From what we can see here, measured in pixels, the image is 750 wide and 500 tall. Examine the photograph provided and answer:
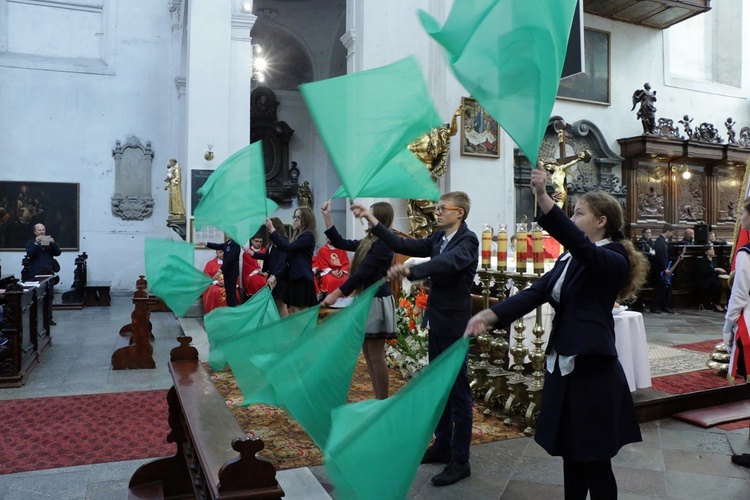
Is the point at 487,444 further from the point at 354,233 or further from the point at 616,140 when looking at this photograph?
the point at 616,140

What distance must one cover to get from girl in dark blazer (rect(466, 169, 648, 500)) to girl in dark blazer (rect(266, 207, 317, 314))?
335cm

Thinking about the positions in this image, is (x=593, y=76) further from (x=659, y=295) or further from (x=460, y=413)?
(x=460, y=413)

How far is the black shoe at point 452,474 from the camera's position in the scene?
10.9 feet

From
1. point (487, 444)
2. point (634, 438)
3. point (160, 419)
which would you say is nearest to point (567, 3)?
point (634, 438)

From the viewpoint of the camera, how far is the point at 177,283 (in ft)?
15.8

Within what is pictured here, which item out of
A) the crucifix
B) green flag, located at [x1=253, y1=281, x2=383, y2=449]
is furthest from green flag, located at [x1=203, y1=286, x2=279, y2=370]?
the crucifix

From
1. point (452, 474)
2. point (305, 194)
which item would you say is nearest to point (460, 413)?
point (452, 474)

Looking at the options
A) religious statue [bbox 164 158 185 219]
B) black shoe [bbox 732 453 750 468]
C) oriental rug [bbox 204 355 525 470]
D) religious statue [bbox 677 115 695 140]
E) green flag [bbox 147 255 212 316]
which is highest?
religious statue [bbox 677 115 695 140]

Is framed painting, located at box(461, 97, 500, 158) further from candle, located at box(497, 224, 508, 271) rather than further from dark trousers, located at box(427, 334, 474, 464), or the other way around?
dark trousers, located at box(427, 334, 474, 464)

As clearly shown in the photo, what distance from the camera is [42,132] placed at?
14125 millimetres

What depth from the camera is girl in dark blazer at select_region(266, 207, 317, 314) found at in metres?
5.47

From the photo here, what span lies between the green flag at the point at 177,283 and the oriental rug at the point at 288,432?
104 cm

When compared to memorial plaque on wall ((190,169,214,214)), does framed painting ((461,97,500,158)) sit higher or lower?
higher

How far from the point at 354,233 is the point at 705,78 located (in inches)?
588
